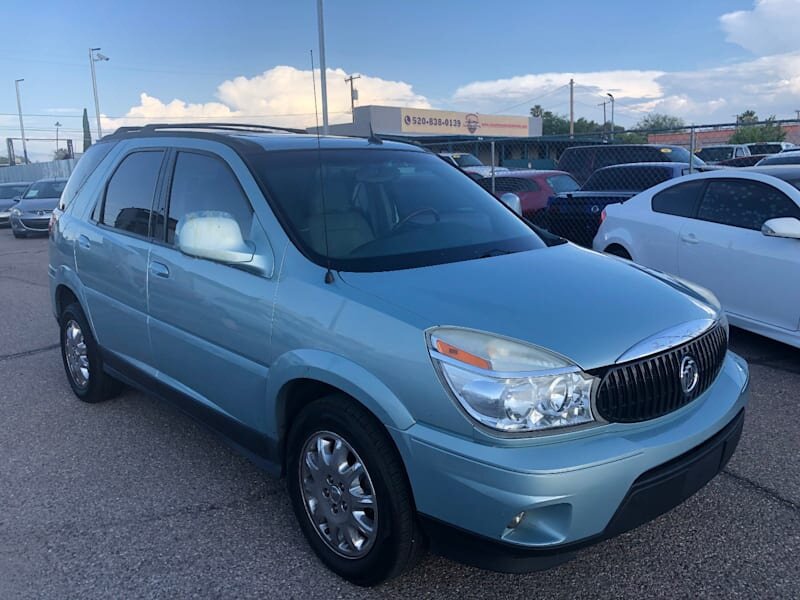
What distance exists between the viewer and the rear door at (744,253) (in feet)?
17.4

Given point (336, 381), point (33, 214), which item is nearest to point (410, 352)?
point (336, 381)

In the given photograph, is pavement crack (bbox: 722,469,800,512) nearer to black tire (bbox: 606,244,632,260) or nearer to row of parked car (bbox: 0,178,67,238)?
black tire (bbox: 606,244,632,260)

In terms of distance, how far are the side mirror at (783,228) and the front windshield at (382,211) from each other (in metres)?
2.43

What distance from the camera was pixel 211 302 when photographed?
3344mm

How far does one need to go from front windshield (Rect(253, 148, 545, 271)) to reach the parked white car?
267 centimetres

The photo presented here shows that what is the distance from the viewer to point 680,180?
266 inches

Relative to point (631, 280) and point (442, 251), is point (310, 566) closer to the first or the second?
point (442, 251)

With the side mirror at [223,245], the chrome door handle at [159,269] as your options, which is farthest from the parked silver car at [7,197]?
the side mirror at [223,245]

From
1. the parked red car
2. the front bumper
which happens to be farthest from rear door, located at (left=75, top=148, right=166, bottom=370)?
the parked red car

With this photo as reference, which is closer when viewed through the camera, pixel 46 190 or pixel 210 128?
pixel 210 128

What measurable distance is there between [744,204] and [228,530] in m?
5.01

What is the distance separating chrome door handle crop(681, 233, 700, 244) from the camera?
6.21 m

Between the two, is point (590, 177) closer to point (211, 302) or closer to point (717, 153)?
point (211, 302)

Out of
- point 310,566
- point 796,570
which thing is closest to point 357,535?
point 310,566
